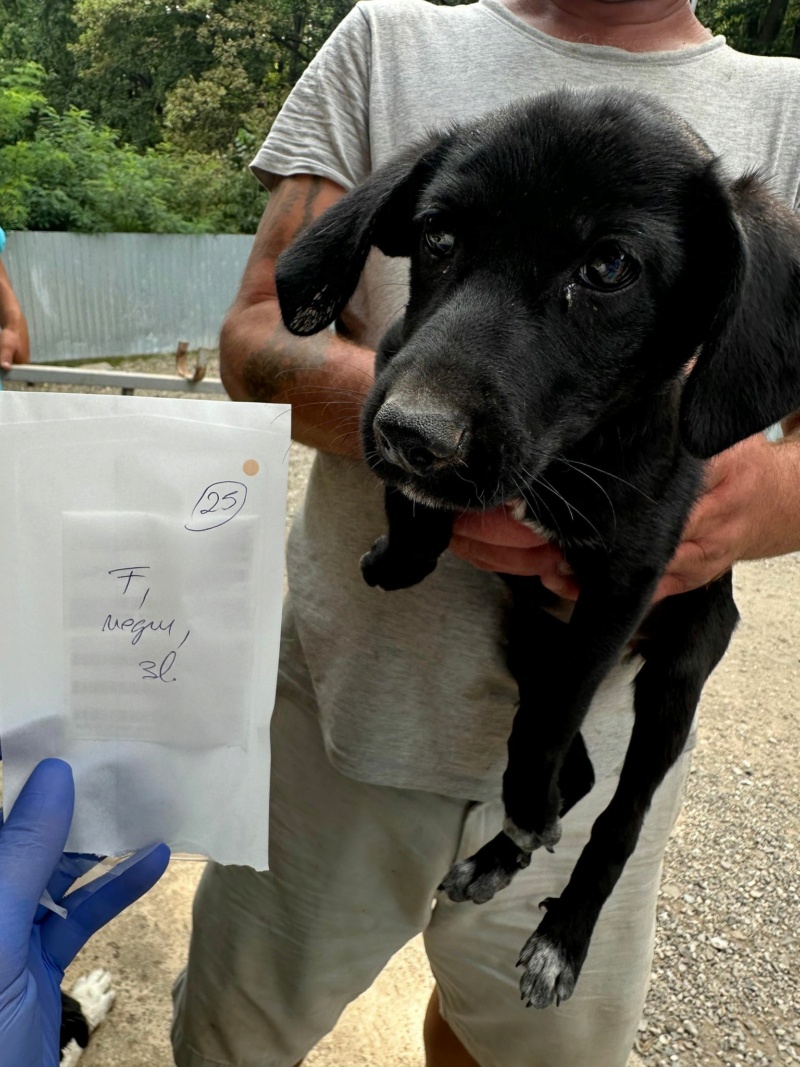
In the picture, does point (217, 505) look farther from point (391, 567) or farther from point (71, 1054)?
point (71, 1054)

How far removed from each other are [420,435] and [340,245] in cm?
38

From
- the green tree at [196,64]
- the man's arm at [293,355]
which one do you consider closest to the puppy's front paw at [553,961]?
the man's arm at [293,355]

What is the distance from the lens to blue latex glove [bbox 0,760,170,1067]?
3.00ft

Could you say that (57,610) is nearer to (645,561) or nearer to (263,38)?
(645,561)

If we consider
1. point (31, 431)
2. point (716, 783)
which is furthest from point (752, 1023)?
point (31, 431)

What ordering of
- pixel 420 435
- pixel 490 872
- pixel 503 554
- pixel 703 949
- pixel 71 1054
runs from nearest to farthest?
1. pixel 420 435
2. pixel 503 554
3. pixel 490 872
4. pixel 71 1054
5. pixel 703 949

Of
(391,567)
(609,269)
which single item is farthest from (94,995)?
(609,269)

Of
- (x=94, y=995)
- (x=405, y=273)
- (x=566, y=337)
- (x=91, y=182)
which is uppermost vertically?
(x=566, y=337)

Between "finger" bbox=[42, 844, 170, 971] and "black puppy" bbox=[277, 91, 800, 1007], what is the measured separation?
49 centimetres

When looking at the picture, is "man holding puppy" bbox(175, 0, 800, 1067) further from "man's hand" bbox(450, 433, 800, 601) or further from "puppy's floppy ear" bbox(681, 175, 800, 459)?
"puppy's floppy ear" bbox(681, 175, 800, 459)

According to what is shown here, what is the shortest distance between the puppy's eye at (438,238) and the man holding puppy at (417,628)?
262mm

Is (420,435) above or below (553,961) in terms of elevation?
above

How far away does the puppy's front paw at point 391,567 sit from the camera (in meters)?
1.24

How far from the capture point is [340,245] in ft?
3.64
